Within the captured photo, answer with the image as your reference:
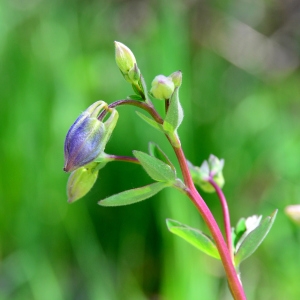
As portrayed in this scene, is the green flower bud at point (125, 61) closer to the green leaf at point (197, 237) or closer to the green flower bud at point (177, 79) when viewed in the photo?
the green flower bud at point (177, 79)

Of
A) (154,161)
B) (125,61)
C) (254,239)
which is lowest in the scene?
(254,239)

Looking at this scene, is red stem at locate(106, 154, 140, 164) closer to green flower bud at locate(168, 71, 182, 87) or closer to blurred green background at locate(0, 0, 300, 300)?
green flower bud at locate(168, 71, 182, 87)

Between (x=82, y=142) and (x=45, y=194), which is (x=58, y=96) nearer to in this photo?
(x=45, y=194)

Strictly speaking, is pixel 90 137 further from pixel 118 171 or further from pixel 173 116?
pixel 118 171

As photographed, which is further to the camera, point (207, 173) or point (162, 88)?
point (207, 173)

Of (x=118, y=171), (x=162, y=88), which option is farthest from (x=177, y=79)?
(x=118, y=171)

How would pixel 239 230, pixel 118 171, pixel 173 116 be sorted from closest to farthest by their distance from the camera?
pixel 173 116, pixel 239 230, pixel 118 171

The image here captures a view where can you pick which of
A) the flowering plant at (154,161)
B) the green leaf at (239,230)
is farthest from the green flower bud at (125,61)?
the green leaf at (239,230)
